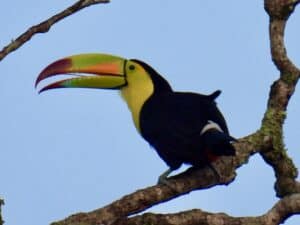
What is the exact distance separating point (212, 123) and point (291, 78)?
807 mm

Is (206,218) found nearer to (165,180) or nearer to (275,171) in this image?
(165,180)

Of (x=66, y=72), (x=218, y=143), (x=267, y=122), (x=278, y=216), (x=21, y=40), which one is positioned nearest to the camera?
(x=21, y=40)

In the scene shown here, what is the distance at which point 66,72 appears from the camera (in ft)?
26.8

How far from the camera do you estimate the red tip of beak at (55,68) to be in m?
7.84

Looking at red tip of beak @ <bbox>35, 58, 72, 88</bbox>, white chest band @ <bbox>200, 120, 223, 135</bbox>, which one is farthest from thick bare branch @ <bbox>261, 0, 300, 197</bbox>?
red tip of beak @ <bbox>35, 58, 72, 88</bbox>

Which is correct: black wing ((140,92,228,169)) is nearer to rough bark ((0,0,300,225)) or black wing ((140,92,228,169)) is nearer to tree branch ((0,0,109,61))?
rough bark ((0,0,300,225))

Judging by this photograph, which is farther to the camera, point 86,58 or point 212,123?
point 86,58

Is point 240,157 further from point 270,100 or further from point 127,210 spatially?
point 127,210

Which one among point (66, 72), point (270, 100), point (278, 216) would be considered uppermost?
point (66, 72)

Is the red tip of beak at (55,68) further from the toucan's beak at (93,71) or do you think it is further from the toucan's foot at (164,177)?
the toucan's foot at (164,177)

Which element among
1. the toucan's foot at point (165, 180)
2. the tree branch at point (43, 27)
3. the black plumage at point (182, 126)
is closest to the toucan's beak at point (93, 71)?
the black plumage at point (182, 126)

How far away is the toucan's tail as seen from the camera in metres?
6.64

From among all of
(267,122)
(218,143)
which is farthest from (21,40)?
(267,122)

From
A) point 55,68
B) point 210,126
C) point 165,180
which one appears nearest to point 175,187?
point 165,180
